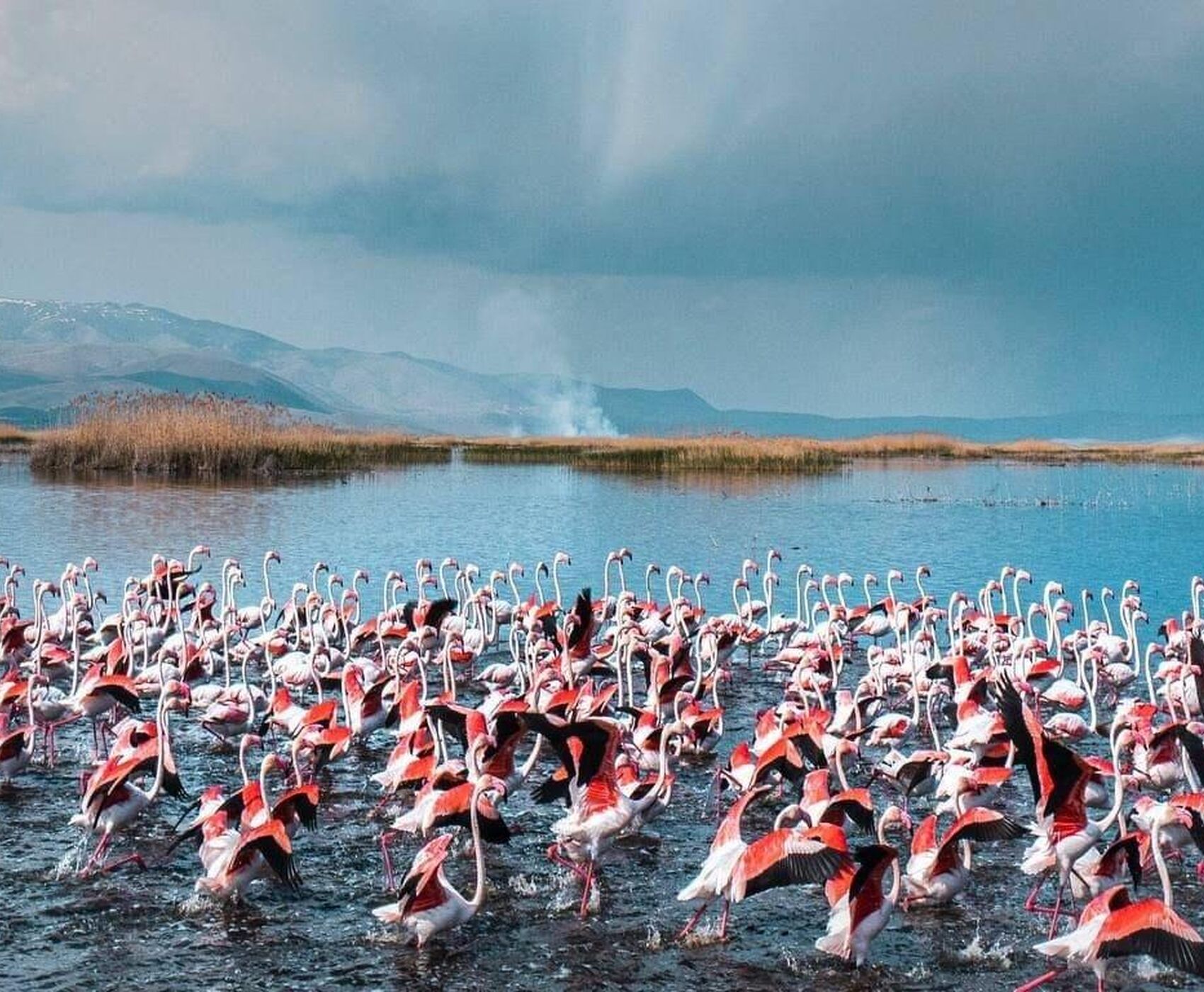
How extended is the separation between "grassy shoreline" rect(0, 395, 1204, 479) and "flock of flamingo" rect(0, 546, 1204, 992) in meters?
24.2

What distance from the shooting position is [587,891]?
755cm

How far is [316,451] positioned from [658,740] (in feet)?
126

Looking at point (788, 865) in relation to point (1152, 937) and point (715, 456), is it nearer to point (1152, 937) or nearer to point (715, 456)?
point (1152, 937)

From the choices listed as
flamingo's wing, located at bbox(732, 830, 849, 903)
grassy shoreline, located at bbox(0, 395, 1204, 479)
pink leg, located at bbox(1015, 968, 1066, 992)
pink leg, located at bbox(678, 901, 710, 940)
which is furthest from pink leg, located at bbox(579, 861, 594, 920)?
grassy shoreline, located at bbox(0, 395, 1204, 479)

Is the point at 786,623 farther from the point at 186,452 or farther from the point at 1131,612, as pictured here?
the point at 186,452

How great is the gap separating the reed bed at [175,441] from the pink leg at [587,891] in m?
33.4

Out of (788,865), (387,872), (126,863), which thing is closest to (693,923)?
(788,865)

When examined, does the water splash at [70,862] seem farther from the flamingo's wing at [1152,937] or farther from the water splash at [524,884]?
the flamingo's wing at [1152,937]

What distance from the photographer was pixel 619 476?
1980 inches

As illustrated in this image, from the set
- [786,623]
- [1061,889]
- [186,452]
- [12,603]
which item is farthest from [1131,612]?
[186,452]

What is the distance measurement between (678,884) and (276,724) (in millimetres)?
3914

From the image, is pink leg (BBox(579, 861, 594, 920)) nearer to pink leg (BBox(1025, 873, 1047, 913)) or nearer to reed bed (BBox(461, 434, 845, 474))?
pink leg (BBox(1025, 873, 1047, 913))

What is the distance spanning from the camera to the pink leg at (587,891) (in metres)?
7.50

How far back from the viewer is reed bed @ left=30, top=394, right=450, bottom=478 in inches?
1540
